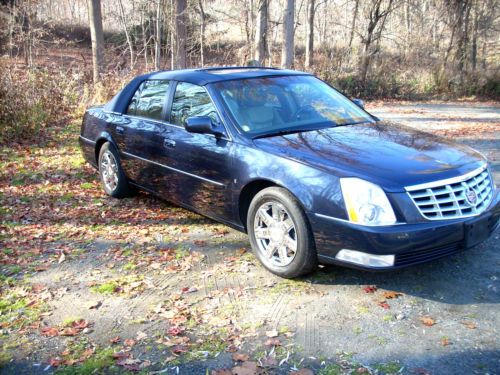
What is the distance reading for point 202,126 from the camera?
4.56m

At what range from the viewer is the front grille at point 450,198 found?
358 cm

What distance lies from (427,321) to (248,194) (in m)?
1.81

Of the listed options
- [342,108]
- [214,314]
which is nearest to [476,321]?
[214,314]

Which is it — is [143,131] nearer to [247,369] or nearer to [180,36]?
[247,369]

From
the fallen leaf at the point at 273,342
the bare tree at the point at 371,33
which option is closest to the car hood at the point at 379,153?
the fallen leaf at the point at 273,342

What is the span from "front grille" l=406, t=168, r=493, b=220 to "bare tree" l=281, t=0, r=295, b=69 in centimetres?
A: 1378

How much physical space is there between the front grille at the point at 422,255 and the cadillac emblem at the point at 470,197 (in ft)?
1.14

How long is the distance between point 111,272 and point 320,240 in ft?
6.28

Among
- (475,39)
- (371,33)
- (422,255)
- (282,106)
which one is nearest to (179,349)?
(422,255)

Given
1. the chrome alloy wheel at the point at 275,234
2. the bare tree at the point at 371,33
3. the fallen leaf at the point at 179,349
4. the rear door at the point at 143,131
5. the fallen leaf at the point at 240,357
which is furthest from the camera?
the bare tree at the point at 371,33

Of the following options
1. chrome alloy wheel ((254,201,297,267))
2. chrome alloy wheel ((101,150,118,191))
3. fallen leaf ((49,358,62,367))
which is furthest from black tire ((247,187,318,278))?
chrome alloy wheel ((101,150,118,191))

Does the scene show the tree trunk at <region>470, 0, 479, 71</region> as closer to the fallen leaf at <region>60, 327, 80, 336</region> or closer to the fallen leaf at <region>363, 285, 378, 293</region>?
the fallen leaf at <region>363, 285, 378, 293</region>

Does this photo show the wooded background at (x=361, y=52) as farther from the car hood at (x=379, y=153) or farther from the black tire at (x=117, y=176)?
the car hood at (x=379, y=153)

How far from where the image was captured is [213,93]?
4926mm
